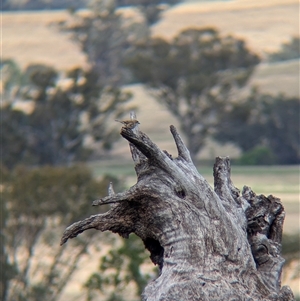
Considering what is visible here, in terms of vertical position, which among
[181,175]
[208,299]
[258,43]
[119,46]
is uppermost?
[181,175]

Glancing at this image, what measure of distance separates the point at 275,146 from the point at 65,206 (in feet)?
110

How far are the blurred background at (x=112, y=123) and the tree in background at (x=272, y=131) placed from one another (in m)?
0.08

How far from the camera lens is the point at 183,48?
48.1 m

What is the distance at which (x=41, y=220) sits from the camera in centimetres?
1719

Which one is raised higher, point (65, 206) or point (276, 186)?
point (65, 206)

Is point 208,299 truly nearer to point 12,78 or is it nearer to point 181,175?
point 181,175

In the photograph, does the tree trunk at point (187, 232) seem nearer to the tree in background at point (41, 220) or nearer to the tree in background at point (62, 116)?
the tree in background at point (41, 220)

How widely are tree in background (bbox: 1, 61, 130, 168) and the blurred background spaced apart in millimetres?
70

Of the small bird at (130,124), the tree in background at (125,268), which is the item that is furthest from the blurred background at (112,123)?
the small bird at (130,124)

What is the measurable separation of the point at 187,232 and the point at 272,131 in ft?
154

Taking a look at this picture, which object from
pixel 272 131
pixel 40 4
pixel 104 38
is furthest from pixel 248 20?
pixel 272 131

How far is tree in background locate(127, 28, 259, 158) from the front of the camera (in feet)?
148

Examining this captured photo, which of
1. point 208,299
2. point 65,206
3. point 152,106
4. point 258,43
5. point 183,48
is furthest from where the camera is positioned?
point 258,43

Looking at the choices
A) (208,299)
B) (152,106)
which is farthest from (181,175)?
(152,106)
